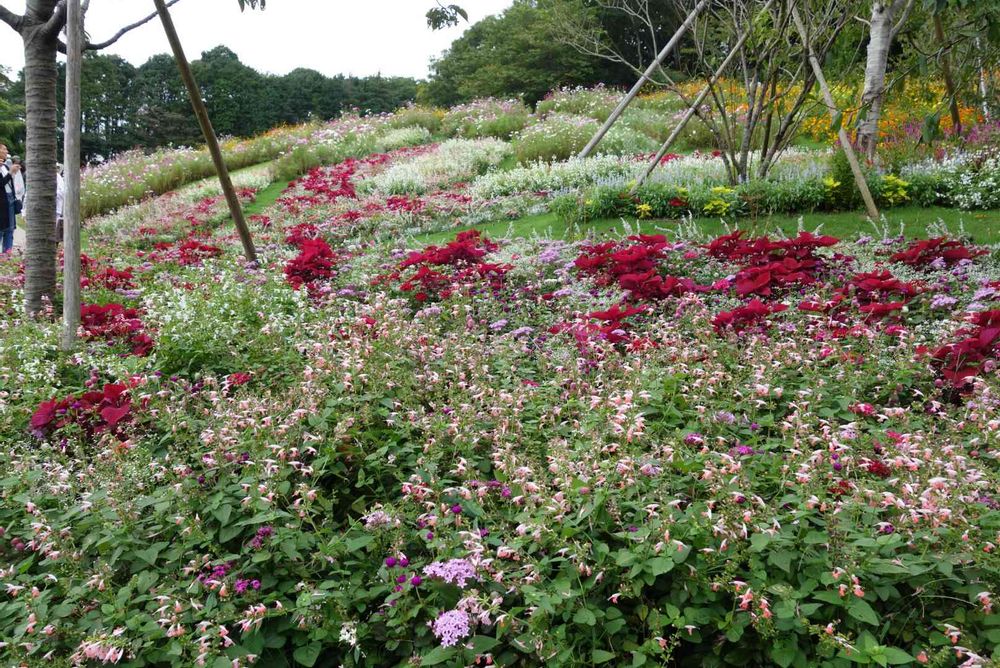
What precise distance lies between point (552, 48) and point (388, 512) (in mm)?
28607

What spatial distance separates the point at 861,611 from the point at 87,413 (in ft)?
10.6

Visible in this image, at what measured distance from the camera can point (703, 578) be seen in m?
1.89

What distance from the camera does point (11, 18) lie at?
15.1 ft

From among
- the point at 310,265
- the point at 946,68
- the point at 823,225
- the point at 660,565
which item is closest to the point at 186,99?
the point at 310,265

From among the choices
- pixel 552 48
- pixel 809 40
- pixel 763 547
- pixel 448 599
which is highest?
pixel 552 48

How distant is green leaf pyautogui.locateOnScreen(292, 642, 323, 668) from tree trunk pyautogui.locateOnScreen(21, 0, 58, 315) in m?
3.98

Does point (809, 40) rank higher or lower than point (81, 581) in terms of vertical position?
higher

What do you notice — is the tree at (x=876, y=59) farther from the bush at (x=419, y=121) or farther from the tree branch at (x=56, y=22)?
the bush at (x=419, y=121)

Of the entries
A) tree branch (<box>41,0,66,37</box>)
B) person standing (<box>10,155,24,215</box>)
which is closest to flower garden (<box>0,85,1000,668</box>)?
tree branch (<box>41,0,66,37</box>)

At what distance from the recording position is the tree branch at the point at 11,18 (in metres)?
4.60

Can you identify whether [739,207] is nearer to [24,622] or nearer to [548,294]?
[548,294]

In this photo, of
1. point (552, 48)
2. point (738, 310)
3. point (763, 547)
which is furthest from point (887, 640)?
point (552, 48)

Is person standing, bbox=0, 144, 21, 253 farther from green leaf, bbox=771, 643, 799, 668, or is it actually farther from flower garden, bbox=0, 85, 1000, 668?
green leaf, bbox=771, 643, 799, 668

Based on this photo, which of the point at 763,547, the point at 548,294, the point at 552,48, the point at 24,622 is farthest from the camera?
the point at 552,48
